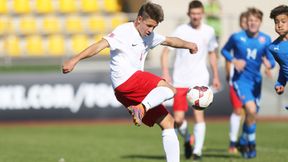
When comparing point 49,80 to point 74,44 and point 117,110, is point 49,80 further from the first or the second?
point 74,44

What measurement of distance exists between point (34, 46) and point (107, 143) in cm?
922

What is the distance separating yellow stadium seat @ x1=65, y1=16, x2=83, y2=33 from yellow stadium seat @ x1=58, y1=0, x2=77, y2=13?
112cm

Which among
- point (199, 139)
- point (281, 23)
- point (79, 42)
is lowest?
point (79, 42)

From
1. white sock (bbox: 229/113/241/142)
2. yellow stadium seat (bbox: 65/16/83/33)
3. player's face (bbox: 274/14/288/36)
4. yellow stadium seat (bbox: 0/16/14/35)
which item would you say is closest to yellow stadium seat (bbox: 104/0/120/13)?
yellow stadium seat (bbox: 65/16/83/33)

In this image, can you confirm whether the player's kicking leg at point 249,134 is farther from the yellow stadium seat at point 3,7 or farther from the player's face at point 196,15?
the yellow stadium seat at point 3,7

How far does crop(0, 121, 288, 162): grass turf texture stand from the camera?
1372cm

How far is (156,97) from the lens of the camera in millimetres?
9445

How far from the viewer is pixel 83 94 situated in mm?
21766

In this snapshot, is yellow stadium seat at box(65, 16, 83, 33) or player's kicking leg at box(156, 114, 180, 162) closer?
player's kicking leg at box(156, 114, 180, 162)

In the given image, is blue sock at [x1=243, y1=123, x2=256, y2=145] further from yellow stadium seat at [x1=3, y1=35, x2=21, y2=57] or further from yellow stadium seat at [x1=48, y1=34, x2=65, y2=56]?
yellow stadium seat at [x1=48, y1=34, x2=65, y2=56]

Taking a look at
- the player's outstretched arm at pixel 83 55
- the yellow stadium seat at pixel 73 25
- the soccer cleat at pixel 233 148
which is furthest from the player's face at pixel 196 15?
the yellow stadium seat at pixel 73 25

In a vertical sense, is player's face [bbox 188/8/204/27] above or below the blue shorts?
above

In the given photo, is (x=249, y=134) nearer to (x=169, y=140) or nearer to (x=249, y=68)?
(x=249, y=68)

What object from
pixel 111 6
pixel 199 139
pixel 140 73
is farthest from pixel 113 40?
pixel 111 6
